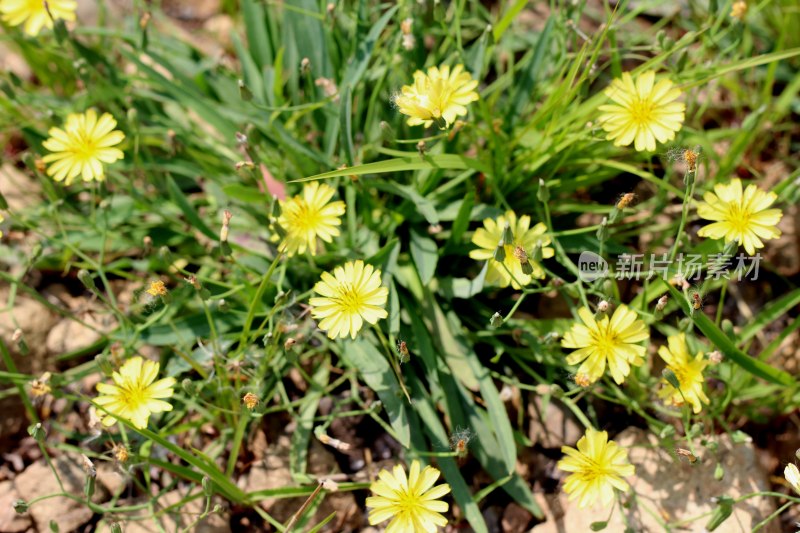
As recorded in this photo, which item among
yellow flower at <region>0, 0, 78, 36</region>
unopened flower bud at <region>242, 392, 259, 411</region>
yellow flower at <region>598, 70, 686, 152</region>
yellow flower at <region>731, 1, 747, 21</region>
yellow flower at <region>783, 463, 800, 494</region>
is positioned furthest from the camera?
yellow flower at <region>0, 0, 78, 36</region>

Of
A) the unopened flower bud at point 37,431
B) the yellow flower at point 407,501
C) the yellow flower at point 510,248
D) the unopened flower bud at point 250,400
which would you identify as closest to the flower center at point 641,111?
the yellow flower at point 510,248

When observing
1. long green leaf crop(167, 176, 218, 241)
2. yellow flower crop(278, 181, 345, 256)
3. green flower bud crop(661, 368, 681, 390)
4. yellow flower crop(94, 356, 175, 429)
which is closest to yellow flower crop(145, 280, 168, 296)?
yellow flower crop(94, 356, 175, 429)

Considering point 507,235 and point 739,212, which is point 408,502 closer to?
point 507,235

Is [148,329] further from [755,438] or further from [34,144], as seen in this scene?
[755,438]

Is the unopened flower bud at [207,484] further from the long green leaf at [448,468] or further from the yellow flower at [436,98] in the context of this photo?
the yellow flower at [436,98]

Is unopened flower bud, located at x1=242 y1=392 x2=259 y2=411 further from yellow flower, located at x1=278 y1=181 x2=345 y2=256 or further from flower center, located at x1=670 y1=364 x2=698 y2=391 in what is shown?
flower center, located at x1=670 y1=364 x2=698 y2=391

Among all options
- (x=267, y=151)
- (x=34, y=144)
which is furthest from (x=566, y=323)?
(x=34, y=144)
